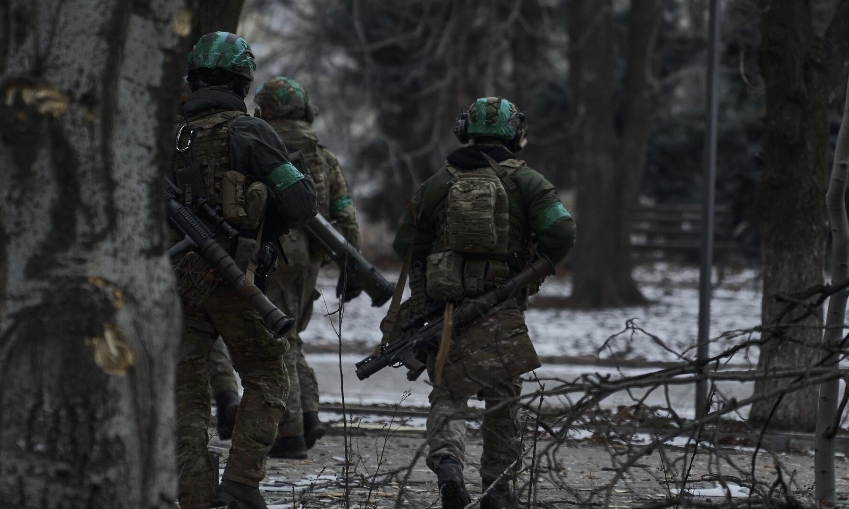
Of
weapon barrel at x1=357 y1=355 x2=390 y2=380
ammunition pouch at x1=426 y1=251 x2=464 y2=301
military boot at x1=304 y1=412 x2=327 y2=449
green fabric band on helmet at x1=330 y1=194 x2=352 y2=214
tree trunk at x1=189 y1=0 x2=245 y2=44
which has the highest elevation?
tree trunk at x1=189 y1=0 x2=245 y2=44

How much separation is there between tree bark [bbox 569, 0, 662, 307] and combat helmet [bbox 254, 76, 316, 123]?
30.9 feet

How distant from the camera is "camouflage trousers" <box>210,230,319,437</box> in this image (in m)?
6.61

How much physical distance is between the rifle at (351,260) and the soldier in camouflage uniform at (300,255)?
70 mm

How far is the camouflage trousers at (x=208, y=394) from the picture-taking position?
4.90 m

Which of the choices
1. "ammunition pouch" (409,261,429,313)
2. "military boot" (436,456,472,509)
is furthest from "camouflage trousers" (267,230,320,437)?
"military boot" (436,456,472,509)

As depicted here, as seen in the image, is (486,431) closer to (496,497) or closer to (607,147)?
(496,497)

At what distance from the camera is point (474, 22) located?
20.1 m

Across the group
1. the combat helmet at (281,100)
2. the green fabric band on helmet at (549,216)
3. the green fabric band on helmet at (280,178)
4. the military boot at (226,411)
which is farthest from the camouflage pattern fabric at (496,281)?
the military boot at (226,411)

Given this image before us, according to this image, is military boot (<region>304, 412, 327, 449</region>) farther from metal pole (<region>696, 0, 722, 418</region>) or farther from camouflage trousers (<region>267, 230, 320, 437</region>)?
Answer: metal pole (<region>696, 0, 722, 418</region>)

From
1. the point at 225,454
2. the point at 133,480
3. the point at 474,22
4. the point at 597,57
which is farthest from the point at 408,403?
the point at 474,22

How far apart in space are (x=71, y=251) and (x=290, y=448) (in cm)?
373

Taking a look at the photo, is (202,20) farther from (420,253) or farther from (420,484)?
(420,484)

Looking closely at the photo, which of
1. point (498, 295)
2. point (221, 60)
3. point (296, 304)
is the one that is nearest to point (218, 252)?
point (221, 60)

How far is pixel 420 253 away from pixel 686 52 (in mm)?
20761
